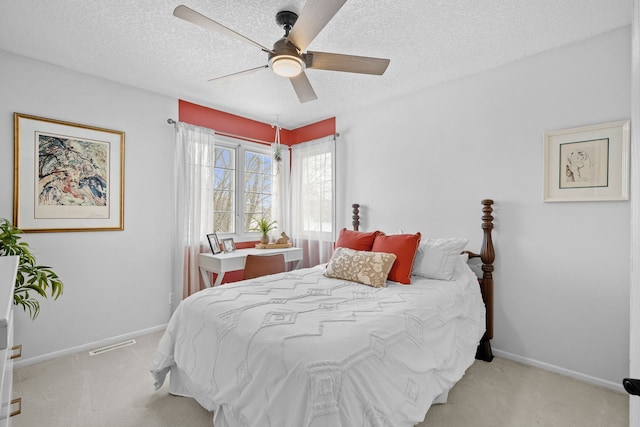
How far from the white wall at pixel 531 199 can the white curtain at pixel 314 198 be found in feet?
3.01

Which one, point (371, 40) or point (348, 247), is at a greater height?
point (371, 40)

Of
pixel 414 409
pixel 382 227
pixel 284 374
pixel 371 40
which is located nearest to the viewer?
pixel 284 374

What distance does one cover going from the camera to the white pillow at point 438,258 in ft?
8.50

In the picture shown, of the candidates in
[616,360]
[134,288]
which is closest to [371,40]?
[616,360]

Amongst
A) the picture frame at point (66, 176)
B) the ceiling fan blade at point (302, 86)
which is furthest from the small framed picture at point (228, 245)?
the ceiling fan blade at point (302, 86)

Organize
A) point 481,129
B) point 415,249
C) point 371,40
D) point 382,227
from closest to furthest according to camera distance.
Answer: point 371,40
point 415,249
point 481,129
point 382,227

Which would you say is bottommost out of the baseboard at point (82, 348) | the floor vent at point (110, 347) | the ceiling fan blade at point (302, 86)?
the floor vent at point (110, 347)

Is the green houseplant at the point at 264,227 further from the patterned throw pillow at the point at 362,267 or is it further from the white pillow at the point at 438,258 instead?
the white pillow at the point at 438,258

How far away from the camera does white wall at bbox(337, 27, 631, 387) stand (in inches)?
91.0

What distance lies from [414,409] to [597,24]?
2783 mm

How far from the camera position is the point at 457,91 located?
3.09 meters

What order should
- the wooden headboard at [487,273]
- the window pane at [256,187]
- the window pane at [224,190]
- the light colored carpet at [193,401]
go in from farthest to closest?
the window pane at [256,187]
the window pane at [224,190]
the wooden headboard at [487,273]
the light colored carpet at [193,401]

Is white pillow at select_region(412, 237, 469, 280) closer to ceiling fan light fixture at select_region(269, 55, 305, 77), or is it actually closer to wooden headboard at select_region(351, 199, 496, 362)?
wooden headboard at select_region(351, 199, 496, 362)

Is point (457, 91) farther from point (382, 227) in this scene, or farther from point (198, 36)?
point (198, 36)
